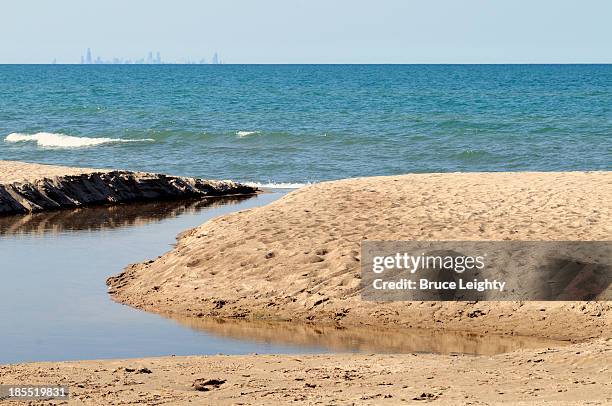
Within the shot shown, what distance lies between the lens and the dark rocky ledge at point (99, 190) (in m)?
22.4

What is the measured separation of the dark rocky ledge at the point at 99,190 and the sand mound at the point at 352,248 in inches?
206

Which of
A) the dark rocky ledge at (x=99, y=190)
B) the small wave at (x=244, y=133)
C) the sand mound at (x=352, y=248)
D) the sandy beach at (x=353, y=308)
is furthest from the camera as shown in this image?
the small wave at (x=244, y=133)

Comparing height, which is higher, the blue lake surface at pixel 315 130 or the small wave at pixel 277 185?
the blue lake surface at pixel 315 130

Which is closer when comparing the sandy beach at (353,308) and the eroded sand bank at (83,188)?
the sandy beach at (353,308)

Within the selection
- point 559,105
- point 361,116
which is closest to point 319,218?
point 361,116

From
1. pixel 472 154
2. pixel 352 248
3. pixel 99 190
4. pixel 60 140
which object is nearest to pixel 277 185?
pixel 99 190

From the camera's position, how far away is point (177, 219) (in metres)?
21.3

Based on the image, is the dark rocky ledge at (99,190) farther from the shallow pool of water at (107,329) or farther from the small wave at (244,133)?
the small wave at (244,133)

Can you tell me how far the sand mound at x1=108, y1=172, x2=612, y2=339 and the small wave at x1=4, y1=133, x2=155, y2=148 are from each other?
87.7 ft

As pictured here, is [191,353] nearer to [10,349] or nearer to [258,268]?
[10,349]

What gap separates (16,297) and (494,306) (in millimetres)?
6021

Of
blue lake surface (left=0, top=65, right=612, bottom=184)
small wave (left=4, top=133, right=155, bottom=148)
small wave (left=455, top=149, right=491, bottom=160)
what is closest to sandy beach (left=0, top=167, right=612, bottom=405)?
blue lake surface (left=0, top=65, right=612, bottom=184)

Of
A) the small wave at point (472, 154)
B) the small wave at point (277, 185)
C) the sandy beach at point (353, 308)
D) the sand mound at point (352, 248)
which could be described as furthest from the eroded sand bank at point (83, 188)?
the small wave at point (472, 154)

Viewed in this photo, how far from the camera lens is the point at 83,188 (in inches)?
931
